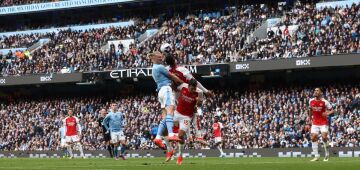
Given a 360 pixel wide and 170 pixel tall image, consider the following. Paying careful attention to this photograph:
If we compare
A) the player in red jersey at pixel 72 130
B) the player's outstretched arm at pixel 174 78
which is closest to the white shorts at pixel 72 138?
the player in red jersey at pixel 72 130

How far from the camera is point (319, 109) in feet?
95.0

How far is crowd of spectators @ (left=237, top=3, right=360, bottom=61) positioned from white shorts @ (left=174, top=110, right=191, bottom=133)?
998 inches

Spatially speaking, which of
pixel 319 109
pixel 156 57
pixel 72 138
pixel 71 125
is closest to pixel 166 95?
pixel 156 57

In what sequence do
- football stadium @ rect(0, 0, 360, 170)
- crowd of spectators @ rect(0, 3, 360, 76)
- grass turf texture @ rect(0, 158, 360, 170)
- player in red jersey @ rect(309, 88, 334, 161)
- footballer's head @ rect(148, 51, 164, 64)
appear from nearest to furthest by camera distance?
grass turf texture @ rect(0, 158, 360, 170) → footballer's head @ rect(148, 51, 164, 64) → player in red jersey @ rect(309, 88, 334, 161) → football stadium @ rect(0, 0, 360, 170) → crowd of spectators @ rect(0, 3, 360, 76)

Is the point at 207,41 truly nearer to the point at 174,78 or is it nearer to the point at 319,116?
the point at 319,116

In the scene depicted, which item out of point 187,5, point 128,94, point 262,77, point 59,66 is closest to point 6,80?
point 59,66

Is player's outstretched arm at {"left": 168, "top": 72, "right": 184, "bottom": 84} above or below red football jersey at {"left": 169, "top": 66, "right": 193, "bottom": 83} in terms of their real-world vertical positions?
below

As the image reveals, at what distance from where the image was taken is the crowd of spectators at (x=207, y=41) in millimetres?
49625

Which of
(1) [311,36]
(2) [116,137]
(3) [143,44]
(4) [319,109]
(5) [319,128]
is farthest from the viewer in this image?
(3) [143,44]

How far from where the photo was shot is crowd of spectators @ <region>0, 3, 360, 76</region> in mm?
49625

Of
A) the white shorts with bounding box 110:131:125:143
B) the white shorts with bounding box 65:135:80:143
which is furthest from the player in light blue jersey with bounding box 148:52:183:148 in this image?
the white shorts with bounding box 65:135:80:143

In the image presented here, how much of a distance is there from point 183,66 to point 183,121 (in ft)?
70.0

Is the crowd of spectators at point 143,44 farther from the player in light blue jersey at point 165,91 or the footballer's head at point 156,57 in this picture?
the footballer's head at point 156,57

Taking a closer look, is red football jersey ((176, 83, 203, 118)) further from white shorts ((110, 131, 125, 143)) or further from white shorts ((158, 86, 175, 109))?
white shorts ((110, 131, 125, 143))
